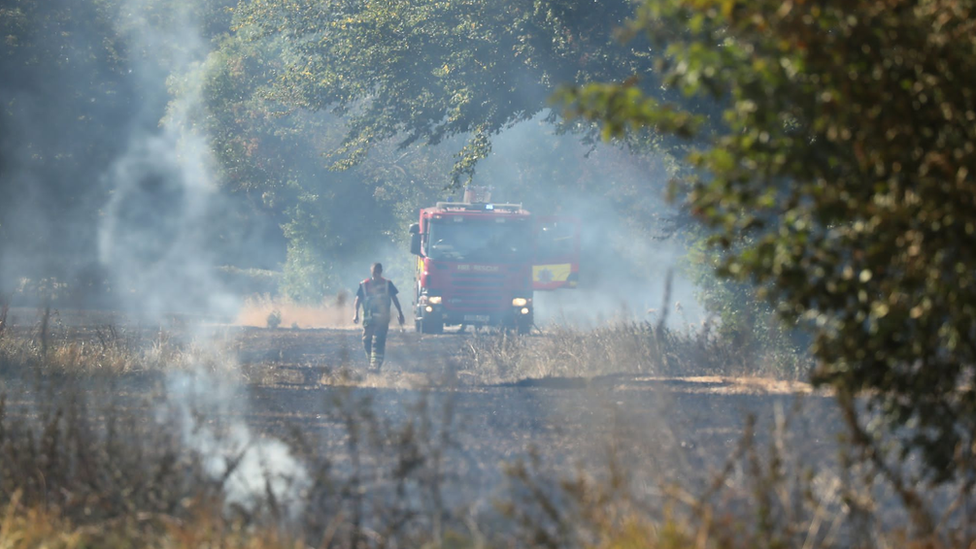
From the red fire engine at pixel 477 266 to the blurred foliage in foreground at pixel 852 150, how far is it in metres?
20.4

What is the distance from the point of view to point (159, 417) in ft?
34.8

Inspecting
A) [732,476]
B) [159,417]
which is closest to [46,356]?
[159,417]

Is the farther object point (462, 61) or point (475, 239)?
point (475, 239)

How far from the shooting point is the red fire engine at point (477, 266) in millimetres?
24859

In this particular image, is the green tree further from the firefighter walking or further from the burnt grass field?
the burnt grass field

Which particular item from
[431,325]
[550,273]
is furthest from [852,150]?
[550,273]

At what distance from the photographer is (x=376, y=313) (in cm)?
1692

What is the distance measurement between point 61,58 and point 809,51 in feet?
111

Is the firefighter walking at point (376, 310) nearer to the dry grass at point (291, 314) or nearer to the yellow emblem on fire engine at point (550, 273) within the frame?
the yellow emblem on fire engine at point (550, 273)

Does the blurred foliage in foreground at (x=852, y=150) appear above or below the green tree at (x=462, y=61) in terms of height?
below

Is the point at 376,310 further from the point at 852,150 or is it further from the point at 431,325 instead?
the point at 852,150

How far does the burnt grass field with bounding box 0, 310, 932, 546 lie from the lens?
523 cm

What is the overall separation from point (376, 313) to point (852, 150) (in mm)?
12849

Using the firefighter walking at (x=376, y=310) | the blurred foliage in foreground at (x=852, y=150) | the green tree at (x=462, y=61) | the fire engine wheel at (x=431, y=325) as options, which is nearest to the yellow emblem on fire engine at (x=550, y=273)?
the fire engine wheel at (x=431, y=325)
